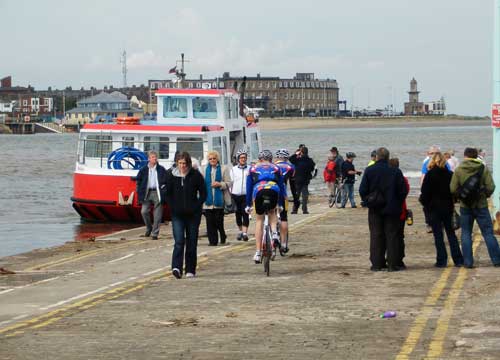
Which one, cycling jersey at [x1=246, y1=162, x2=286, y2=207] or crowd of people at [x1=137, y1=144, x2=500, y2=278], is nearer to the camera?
crowd of people at [x1=137, y1=144, x2=500, y2=278]

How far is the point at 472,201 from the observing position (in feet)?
55.8

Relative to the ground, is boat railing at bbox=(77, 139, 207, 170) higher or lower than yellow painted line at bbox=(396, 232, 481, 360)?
higher

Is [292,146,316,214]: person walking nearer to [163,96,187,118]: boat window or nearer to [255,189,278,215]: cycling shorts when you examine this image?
[163,96,187,118]: boat window

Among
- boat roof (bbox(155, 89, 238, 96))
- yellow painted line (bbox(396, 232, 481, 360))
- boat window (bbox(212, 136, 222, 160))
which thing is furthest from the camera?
boat roof (bbox(155, 89, 238, 96))

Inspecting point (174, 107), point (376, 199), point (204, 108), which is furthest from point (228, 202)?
point (174, 107)

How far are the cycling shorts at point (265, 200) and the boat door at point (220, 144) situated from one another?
18184mm

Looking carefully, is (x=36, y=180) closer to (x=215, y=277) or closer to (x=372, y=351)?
(x=215, y=277)

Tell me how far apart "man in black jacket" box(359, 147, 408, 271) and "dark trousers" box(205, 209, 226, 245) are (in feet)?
14.8

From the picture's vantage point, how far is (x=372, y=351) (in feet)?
35.4

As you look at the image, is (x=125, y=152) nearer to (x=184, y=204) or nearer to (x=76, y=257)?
(x=76, y=257)

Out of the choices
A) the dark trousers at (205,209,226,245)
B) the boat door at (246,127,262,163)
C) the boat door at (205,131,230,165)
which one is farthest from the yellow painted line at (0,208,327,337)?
the boat door at (246,127,262,163)

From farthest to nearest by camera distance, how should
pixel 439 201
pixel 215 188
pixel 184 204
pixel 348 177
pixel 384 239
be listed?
pixel 348 177, pixel 215 188, pixel 439 201, pixel 384 239, pixel 184 204

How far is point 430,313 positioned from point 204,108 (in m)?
26.6

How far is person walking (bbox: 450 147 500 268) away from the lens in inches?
663
